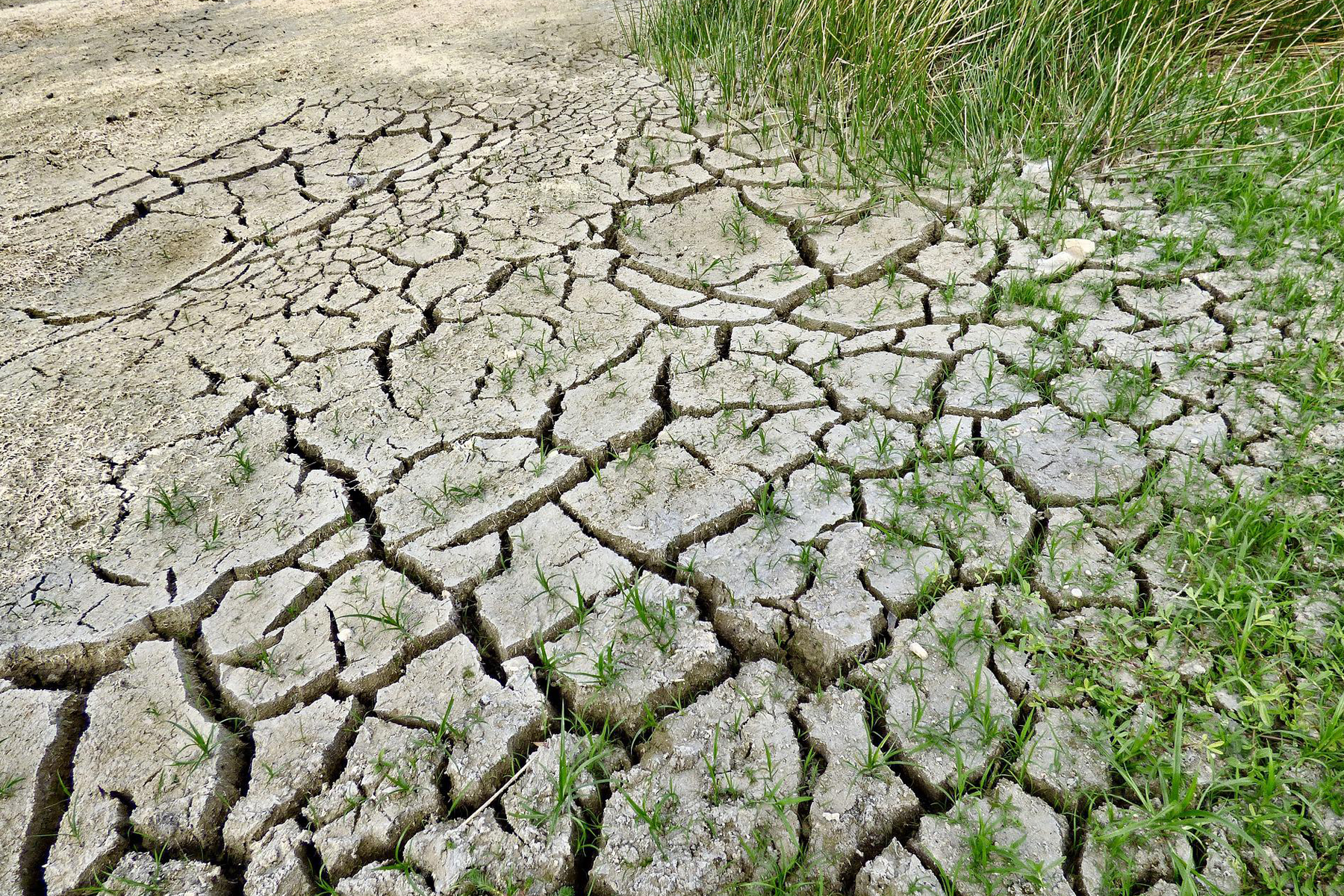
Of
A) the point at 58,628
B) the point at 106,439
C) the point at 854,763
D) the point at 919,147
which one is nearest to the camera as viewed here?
the point at 854,763

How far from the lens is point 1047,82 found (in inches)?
124

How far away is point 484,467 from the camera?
6.55 ft

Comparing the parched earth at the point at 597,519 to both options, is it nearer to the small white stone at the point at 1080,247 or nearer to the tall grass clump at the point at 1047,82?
the small white stone at the point at 1080,247

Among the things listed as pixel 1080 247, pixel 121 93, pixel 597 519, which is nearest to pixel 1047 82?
pixel 1080 247

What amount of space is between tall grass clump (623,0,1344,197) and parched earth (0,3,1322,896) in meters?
0.22

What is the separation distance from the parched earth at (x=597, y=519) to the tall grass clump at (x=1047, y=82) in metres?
0.22

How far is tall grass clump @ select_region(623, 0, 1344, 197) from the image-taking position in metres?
2.93

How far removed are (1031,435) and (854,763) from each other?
995 millimetres

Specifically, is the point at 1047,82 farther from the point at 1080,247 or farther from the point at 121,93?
the point at 121,93

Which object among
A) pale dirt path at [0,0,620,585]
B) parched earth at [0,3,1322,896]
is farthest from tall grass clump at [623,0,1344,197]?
pale dirt path at [0,0,620,585]

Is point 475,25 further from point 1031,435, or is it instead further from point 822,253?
point 1031,435

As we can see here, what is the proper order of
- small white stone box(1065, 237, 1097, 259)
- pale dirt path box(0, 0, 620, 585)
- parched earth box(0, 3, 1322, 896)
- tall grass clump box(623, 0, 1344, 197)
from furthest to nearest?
tall grass clump box(623, 0, 1344, 197), small white stone box(1065, 237, 1097, 259), pale dirt path box(0, 0, 620, 585), parched earth box(0, 3, 1322, 896)

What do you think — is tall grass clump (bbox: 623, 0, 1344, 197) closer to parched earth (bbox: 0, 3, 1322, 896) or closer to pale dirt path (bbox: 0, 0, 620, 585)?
parched earth (bbox: 0, 3, 1322, 896)

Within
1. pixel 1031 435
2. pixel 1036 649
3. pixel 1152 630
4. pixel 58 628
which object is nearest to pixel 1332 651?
pixel 1152 630
